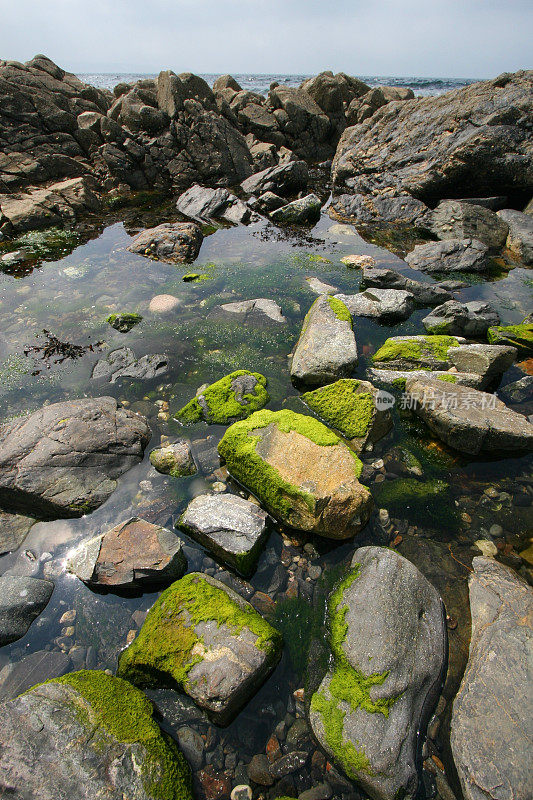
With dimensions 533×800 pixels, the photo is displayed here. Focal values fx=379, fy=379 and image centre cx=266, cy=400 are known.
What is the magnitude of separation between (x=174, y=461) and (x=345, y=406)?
8.46 feet

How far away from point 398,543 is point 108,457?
3896mm

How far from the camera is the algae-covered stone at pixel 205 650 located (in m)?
3.03

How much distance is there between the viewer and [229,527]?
4105mm

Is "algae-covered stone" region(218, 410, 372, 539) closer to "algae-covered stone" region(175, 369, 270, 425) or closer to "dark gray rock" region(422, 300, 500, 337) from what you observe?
"algae-covered stone" region(175, 369, 270, 425)

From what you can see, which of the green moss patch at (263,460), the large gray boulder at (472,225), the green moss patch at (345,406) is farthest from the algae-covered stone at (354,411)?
the large gray boulder at (472,225)

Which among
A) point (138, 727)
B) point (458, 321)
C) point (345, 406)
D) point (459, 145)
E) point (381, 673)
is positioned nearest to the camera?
point (138, 727)

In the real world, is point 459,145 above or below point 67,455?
above

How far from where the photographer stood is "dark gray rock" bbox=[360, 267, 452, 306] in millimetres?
8922

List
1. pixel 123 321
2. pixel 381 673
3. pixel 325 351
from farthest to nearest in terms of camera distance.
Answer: pixel 123 321 → pixel 325 351 → pixel 381 673

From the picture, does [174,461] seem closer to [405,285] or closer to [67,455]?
[67,455]

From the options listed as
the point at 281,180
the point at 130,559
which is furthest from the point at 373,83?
the point at 130,559

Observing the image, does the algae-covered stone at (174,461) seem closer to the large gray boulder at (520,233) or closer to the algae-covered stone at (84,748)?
the algae-covered stone at (84,748)

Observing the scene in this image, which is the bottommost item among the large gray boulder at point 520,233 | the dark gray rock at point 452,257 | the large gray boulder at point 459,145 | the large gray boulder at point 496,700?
the large gray boulder at point 496,700

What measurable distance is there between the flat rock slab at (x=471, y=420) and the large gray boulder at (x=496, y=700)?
1.92 m
